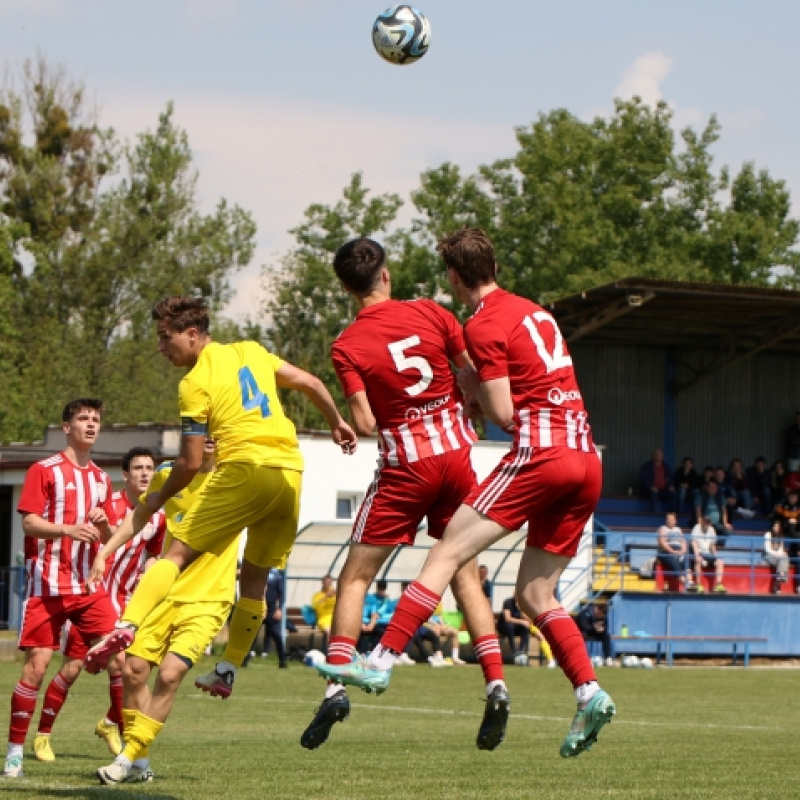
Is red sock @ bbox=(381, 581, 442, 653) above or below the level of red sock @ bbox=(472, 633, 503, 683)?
above

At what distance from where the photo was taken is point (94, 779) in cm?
1027

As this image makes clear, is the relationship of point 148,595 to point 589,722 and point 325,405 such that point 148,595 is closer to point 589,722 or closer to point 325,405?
point 325,405

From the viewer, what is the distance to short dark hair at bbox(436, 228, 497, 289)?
8.55 metres

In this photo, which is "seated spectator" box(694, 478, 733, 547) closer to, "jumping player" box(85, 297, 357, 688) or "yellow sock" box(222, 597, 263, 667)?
"yellow sock" box(222, 597, 263, 667)

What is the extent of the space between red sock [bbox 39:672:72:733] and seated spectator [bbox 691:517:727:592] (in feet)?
72.0

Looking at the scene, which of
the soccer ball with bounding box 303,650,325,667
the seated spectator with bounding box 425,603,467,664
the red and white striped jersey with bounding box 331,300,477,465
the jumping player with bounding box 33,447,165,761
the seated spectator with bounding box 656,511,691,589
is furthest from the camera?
the seated spectator with bounding box 656,511,691,589

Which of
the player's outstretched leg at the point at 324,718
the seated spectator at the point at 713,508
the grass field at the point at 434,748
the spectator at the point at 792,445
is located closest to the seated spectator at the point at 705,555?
the seated spectator at the point at 713,508

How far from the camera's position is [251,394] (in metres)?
9.45

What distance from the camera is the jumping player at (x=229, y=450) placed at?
933 centimetres

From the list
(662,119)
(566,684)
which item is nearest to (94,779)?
(566,684)

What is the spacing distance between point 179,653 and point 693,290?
2615cm

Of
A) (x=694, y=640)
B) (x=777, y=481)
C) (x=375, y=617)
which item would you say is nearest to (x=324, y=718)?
(x=375, y=617)

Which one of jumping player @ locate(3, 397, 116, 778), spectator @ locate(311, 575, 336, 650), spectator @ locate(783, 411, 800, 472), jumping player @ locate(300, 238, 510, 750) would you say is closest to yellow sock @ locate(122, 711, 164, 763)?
jumping player @ locate(300, 238, 510, 750)

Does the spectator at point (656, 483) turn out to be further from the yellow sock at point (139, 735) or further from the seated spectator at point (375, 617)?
the yellow sock at point (139, 735)
